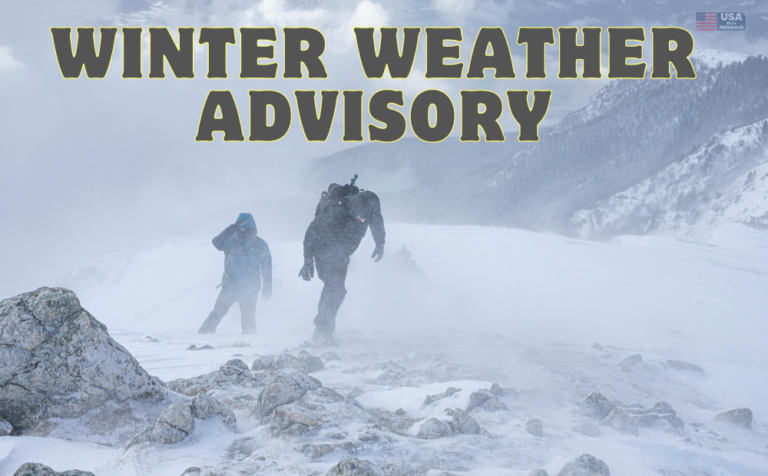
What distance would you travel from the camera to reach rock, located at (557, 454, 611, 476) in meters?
2.06

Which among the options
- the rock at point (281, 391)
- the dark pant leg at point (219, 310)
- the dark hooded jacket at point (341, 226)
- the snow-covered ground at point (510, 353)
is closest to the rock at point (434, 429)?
the snow-covered ground at point (510, 353)

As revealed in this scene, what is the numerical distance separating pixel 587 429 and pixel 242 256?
21.8 ft

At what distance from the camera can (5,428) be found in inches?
76.6

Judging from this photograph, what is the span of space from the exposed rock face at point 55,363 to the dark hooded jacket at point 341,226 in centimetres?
395

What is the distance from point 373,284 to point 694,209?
49.2 metres

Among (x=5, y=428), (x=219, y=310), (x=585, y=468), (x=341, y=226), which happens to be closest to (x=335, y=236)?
(x=341, y=226)

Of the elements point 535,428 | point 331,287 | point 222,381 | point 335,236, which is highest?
point 335,236

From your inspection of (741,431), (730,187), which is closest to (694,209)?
(730,187)

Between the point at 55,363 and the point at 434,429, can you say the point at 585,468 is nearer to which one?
the point at 434,429

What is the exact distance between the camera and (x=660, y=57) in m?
9.04

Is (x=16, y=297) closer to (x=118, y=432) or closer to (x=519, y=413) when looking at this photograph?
(x=118, y=432)

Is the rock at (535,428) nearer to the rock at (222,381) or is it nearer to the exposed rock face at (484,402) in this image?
the exposed rock face at (484,402)

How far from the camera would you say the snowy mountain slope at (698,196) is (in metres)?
40.0

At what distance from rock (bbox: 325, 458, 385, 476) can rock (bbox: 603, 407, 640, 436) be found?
2292 mm
